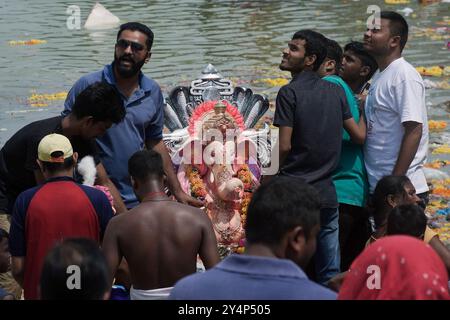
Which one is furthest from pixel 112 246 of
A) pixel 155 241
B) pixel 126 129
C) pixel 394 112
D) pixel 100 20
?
pixel 100 20

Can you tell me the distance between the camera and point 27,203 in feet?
14.2

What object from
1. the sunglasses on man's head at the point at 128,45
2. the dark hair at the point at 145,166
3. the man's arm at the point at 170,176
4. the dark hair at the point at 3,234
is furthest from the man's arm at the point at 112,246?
the sunglasses on man's head at the point at 128,45

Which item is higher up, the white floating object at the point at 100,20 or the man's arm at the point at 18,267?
the man's arm at the point at 18,267

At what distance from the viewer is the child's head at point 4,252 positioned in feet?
17.0

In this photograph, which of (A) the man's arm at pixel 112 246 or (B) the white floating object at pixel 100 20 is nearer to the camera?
(A) the man's arm at pixel 112 246

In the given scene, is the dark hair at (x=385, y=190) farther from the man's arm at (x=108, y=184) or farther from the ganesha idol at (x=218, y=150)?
the ganesha idol at (x=218, y=150)

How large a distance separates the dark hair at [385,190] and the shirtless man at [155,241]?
1.15 metres

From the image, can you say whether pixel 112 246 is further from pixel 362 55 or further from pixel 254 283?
pixel 362 55

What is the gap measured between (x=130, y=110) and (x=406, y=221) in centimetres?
216

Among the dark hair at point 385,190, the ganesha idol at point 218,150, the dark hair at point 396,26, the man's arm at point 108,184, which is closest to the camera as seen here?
the dark hair at point 385,190

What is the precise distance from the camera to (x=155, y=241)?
4.35 m

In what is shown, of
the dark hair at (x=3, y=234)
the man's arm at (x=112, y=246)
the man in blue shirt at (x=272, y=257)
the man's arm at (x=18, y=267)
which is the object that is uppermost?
the man in blue shirt at (x=272, y=257)

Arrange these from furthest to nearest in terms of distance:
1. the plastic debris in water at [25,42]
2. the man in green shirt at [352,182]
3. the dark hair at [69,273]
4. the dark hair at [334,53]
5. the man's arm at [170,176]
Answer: the plastic debris in water at [25,42]
the dark hair at [334,53]
the man's arm at [170,176]
the man in green shirt at [352,182]
the dark hair at [69,273]
